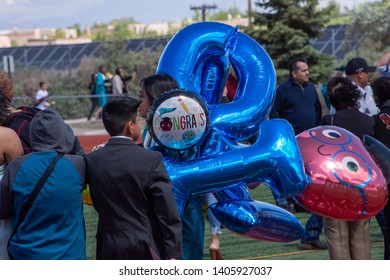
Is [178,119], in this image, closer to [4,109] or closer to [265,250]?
[4,109]

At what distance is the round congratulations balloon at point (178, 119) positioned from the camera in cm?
451

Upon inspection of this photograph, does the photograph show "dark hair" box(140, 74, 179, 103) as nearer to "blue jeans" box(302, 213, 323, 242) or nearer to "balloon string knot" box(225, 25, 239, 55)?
"balloon string knot" box(225, 25, 239, 55)

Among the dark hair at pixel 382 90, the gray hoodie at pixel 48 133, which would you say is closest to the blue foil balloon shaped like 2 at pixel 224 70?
the gray hoodie at pixel 48 133

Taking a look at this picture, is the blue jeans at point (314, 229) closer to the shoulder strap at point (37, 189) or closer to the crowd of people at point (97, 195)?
the crowd of people at point (97, 195)

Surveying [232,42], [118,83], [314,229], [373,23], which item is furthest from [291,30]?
[232,42]

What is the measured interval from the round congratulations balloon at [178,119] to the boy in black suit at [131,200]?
17 cm

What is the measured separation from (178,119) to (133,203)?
1.56ft

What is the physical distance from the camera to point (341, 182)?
Result: 4688 millimetres

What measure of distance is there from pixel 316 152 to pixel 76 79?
95.3 feet

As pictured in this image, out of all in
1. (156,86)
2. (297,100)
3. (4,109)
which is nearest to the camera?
(156,86)

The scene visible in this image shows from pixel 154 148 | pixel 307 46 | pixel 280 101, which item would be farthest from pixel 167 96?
pixel 307 46

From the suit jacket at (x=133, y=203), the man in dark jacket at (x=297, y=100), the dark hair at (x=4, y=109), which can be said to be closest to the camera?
the suit jacket at (x=133, y=203)

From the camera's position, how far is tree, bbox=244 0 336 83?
2856 cm
